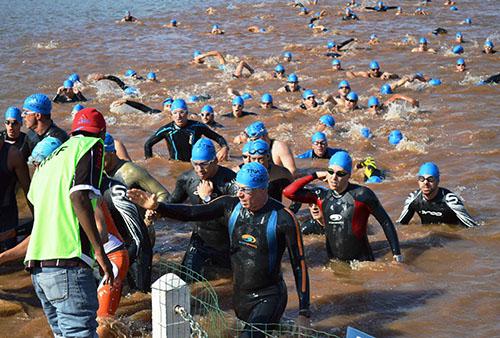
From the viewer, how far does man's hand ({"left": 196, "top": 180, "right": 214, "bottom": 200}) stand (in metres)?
6.86

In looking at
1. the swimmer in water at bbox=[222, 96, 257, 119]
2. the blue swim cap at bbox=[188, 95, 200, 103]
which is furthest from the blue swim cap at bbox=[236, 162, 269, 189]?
the blue swim cap at bbox=[188, 95, 200, 103]

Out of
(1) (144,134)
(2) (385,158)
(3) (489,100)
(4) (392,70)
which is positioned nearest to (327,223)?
(2) (385,158)

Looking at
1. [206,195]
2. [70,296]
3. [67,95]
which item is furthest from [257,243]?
[67,95]

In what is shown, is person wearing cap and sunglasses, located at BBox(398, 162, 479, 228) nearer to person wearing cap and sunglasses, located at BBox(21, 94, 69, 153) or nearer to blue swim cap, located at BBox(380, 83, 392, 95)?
person wearing cap and sunglasses, located at BBox(21, 94, 69, 153)

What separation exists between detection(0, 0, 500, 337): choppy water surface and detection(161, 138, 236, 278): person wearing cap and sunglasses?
85 centimetres

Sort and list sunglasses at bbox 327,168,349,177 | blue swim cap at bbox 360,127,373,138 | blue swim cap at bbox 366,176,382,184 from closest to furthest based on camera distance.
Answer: sunglasses at bbox 327,168,349,177 < blue swim cap at bbox 366,176,382,184 < blue swim cap at bbox 360,127,373,138

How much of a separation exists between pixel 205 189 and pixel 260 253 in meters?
1.53

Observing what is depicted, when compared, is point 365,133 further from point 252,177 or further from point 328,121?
point 252,177

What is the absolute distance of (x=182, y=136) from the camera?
11016 millimetres

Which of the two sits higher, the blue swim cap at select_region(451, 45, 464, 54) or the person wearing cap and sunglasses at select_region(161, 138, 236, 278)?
the person wearing cap and sunglasses at select_region(161, 138, 236, 278)

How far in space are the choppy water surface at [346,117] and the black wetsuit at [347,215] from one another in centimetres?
22

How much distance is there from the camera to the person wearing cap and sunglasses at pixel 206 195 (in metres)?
6.86

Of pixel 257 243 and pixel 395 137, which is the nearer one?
pixel 257 243

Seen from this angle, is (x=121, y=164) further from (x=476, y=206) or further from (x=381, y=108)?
(x=381, y=108)
